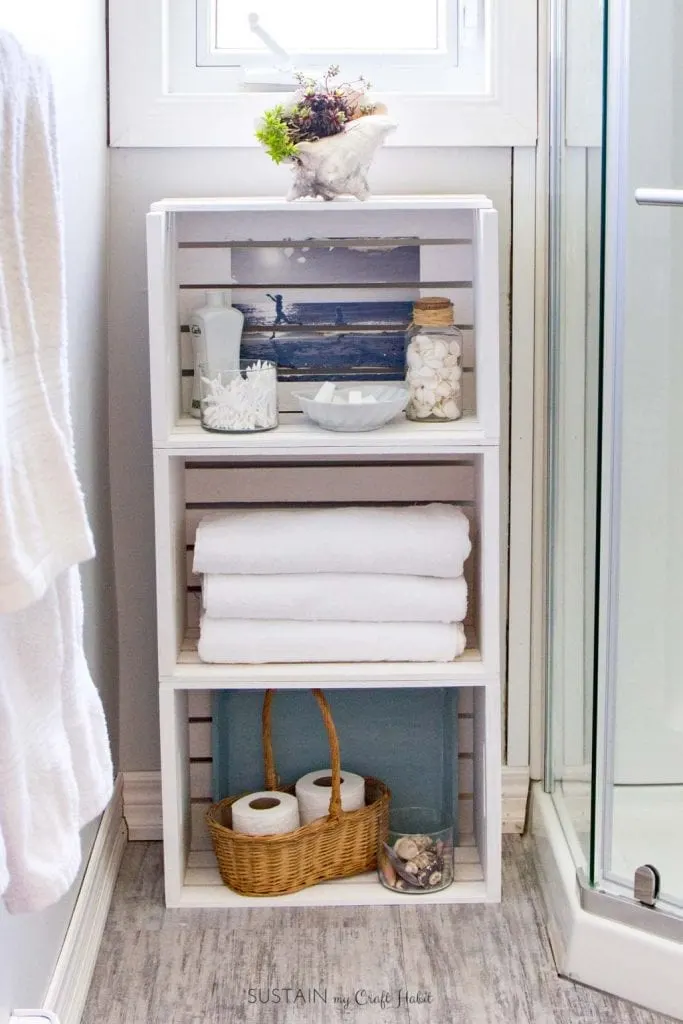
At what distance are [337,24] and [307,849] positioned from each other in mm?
1394

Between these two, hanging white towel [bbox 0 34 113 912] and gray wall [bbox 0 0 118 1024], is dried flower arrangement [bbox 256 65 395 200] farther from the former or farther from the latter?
hanging white towel [bbox 0 34 113 912]

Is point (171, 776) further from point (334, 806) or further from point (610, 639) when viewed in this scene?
point (610, 639)

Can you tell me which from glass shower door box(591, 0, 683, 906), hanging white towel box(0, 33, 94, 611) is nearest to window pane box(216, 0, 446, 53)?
glass shower door box(591, 0, 683, 906)

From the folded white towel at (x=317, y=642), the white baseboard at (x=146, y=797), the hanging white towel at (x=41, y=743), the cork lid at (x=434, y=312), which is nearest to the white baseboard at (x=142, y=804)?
the white baseboard at (x=146, y=797)

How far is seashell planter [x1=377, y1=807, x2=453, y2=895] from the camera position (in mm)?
1959

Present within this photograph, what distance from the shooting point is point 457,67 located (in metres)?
2.11

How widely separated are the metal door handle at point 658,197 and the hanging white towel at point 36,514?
0.87m

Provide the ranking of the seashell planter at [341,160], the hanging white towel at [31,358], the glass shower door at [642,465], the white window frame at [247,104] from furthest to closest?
the white window frame at [247,104] → the seashell planter at [341,160] → the glass shower door at [642,465] → the hanging white towel at [31,358]

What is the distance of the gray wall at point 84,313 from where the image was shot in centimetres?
145

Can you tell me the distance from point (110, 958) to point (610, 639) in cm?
87

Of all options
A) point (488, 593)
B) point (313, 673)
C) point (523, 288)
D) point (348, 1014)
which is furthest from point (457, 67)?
point (348, 1014)

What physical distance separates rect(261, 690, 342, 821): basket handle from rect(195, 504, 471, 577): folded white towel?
241 millimetres

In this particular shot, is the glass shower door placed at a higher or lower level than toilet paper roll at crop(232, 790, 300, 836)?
higher

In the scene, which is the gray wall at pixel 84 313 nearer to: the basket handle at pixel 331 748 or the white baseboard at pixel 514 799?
the basket handle at pixel 331 748
